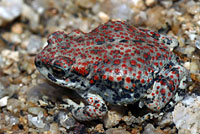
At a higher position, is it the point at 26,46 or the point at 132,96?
the point at 26,46

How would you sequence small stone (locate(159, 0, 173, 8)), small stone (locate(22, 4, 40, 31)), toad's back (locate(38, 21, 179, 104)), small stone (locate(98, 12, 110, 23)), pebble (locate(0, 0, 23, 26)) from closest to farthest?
toad's back (locate(38, 21, 179, 104)), small stone (locate(159, 0, 173, 8)), small stone (locate(98, 12, 110, 23)), pebble (locate(0, 0, 23, 26)), small stone (locate(22, 4, 40, 31))

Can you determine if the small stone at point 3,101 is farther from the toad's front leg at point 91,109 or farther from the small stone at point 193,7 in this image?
the small stone at point 193,7

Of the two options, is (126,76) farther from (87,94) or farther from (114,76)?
(87,94)

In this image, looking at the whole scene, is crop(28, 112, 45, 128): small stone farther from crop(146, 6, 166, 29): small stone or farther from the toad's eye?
crop(146, 6, 166, 29): small stone

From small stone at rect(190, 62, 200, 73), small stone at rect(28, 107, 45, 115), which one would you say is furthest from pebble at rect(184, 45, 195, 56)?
small stone at rect(28, 107, 45, 115)

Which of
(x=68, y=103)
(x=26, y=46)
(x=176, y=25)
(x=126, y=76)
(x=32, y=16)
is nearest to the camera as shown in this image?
(x=126, y=76)

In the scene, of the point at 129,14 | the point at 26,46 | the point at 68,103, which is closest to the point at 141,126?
the point at 68,103

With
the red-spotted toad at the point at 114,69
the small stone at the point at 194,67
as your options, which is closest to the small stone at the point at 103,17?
the red-spotted toad at the point at 114,69
